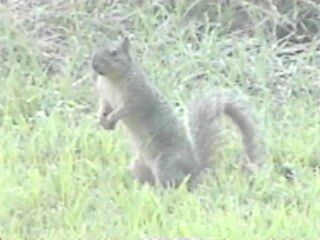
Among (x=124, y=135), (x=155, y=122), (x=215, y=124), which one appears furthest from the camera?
(x=124, y=135)

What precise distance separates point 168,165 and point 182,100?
1100mm

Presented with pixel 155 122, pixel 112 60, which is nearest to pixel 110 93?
pixel 112 60

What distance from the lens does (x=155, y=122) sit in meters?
5.84

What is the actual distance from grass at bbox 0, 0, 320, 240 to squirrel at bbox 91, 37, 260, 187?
108 mm

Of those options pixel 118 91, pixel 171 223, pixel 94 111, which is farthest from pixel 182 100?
pixel 171 223

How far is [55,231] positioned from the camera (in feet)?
17.0

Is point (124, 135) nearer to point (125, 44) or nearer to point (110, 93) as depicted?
point (110, 93)

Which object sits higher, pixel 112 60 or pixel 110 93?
pixel 112 60

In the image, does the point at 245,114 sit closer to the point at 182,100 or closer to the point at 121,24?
the point at 182,100

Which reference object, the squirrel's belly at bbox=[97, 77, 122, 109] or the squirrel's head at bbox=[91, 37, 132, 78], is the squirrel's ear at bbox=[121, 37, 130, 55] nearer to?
the squirrel's head at bbox=[91, 37, 132, 78]

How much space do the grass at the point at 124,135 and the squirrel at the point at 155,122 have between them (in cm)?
11

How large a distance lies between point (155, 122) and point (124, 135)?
0.41m

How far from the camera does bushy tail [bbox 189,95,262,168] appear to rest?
19.4ft

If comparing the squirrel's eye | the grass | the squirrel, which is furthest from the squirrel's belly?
the grass
